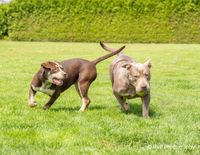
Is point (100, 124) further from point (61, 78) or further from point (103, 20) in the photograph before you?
point (103, 20)

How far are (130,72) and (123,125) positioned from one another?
3.31ft

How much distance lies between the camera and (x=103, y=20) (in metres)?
33.8

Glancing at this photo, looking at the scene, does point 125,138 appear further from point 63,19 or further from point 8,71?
point 63,19

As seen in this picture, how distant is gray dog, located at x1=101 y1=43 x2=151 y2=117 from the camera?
8.02 m

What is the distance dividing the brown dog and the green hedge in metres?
24.3

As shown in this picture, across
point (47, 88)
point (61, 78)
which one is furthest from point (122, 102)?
point (47, 88)

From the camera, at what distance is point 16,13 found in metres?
34.9

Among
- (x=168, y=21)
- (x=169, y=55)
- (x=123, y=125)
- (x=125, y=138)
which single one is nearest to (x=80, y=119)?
(x=123, y=125)

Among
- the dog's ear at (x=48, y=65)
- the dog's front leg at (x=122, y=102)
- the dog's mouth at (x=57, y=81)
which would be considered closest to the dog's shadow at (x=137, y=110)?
the dog's front leg at (x=122, y=102)

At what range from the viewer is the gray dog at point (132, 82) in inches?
316

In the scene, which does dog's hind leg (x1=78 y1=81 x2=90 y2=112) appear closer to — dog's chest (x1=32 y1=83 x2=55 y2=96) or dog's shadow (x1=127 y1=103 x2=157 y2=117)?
dog's chest (x1=32 y1=83 x2=55 y2=96)

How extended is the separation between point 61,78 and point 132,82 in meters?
1.16

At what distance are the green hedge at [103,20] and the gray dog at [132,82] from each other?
79.7 feet

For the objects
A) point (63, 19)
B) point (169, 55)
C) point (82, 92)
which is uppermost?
point (82, 92)
